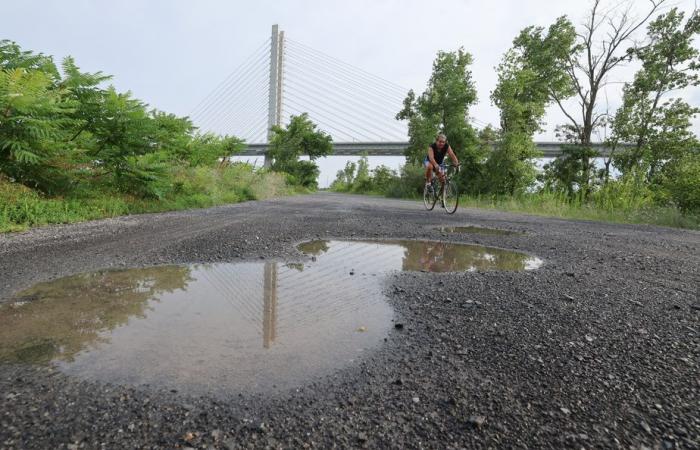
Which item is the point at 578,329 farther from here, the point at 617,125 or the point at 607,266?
the point at 617,125

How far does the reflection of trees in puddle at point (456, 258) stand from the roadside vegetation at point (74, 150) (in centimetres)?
490

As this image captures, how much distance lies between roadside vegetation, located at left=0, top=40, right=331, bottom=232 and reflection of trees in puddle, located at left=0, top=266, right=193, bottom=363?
122 inches

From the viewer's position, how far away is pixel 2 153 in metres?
5.52

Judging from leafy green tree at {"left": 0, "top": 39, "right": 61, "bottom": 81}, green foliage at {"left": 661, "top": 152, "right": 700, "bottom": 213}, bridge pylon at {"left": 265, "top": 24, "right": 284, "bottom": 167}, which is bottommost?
green foliage at {"left": 661, "top": 152, "right": 700, "bottom": 213}

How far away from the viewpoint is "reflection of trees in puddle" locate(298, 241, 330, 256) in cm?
391

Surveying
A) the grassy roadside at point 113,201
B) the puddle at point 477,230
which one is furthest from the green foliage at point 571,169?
the grassy roadside at point 113,201

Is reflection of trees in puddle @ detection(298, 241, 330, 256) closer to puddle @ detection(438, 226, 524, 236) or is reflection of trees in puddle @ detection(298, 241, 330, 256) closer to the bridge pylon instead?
puddle @ detection(438, 226, 524, 236)

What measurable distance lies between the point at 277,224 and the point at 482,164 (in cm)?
1546

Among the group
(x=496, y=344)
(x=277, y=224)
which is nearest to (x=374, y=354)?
(x=496, y=344)

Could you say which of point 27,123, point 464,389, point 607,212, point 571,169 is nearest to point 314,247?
point 464,389

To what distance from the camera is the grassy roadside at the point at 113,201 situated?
505 centimetres

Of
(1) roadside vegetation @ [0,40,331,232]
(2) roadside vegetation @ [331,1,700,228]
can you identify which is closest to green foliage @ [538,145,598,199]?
(2) roadside vegetation @ [331,1,700,228]

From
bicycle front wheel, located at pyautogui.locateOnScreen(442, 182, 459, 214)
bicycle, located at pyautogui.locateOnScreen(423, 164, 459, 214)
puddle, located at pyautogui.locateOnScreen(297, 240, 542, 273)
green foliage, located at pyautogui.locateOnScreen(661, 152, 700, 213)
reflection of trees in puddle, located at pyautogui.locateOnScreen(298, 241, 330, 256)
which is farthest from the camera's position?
green foliage, located at pyautogui.locateOnScreen(661, 152, 700, 213)

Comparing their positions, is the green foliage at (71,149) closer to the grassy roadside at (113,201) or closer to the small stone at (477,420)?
the grassy roadside at (113,201)
